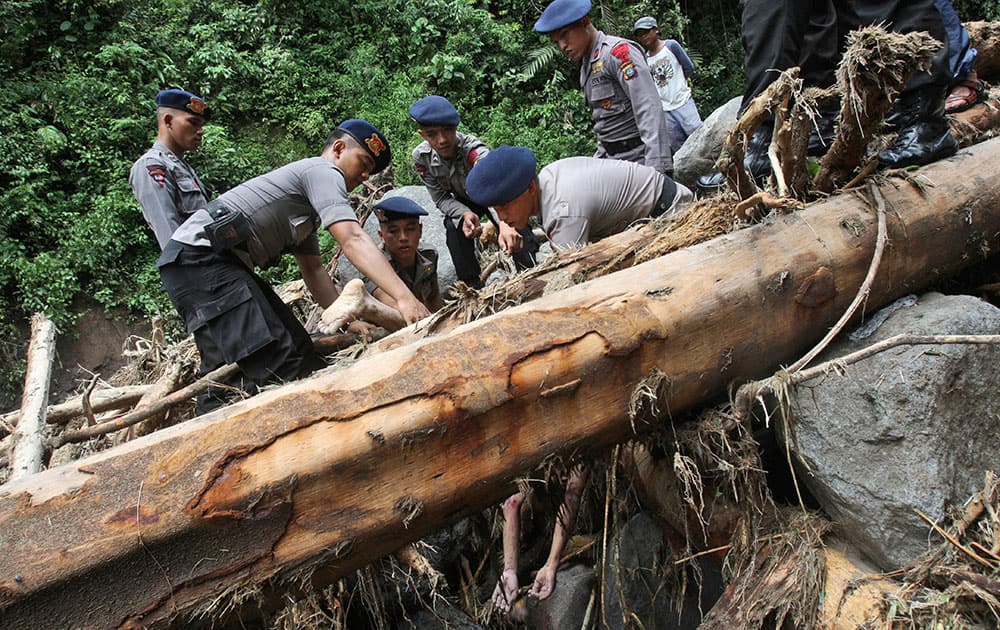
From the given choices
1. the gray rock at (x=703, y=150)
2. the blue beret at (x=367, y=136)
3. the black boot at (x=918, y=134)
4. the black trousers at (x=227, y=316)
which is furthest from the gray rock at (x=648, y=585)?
the gray rock at (x=703, y=150)

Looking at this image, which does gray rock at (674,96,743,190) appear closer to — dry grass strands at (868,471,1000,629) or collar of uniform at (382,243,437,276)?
collar of uniform at (382,243,437,276)

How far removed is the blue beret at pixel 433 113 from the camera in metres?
4.73

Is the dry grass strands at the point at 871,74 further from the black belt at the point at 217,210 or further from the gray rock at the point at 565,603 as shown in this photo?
the black belt at the point at 217,210

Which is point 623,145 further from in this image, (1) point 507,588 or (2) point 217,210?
(1) point 507,588

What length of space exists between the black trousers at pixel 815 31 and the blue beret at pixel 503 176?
1.07 metres

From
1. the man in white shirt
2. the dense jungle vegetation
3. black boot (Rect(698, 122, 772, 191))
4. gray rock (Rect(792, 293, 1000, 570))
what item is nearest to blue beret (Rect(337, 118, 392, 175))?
black boot (Rect(698, 122, 772, 191))

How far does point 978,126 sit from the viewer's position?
393cm

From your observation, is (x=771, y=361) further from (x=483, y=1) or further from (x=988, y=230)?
(x=483, y=1)

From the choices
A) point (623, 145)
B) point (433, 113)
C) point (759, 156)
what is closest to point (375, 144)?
point (433, 113)

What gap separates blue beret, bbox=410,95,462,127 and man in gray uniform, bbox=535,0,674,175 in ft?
2.68

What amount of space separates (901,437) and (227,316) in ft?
9.57

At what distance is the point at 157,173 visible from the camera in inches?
156

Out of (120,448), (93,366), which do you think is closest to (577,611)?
(120,448)

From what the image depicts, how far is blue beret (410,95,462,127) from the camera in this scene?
4.73m
